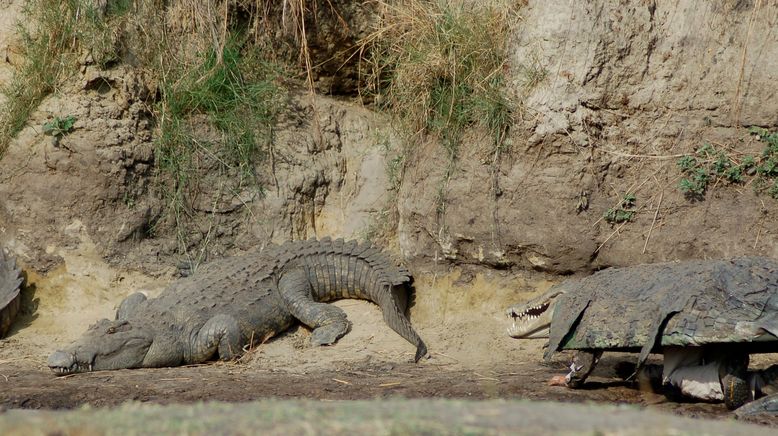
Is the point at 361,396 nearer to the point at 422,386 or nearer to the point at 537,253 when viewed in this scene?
the point at 422,386

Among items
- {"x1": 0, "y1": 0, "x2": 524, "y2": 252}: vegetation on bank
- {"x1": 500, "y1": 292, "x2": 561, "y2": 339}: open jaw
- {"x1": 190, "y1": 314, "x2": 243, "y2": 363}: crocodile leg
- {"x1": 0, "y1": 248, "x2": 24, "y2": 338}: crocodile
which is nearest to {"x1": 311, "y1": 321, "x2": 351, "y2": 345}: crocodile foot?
{"x1": 190, "y1": 314, "x2": 243, "y2": 363}: crocodile leg

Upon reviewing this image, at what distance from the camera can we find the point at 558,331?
583 centimetres

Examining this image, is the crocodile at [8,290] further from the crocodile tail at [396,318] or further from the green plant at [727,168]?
the green plant at [727,168]

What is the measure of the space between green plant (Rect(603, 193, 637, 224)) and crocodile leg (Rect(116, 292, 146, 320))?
12.4 feet

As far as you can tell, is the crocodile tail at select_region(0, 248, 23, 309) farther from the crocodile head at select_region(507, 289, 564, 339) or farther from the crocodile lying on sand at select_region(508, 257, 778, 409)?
the crocodile lying on sand at select_region(508, 257, 778, 409)

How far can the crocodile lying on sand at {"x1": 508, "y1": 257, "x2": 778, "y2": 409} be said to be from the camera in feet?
17.3

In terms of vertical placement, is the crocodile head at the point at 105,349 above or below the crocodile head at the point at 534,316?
below

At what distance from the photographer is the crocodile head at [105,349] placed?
22.2 feet

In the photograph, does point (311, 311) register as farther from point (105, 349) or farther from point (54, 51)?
point (54, 51)

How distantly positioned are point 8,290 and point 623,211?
4902mm

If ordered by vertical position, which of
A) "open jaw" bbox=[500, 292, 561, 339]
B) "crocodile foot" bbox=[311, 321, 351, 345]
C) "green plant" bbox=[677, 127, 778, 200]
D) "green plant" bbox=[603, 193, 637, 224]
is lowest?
"crocodile foot" bbox=[311, 321, 351, 345]

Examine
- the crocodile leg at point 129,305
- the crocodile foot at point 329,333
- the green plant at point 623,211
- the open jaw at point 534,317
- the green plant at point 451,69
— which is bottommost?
the crocodile foot at point 329,333

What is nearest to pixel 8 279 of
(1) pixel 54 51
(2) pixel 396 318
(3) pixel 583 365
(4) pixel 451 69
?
(1) pixel 54 51

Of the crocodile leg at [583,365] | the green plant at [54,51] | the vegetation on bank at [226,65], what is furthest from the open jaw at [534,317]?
the green plant at [54,51]
